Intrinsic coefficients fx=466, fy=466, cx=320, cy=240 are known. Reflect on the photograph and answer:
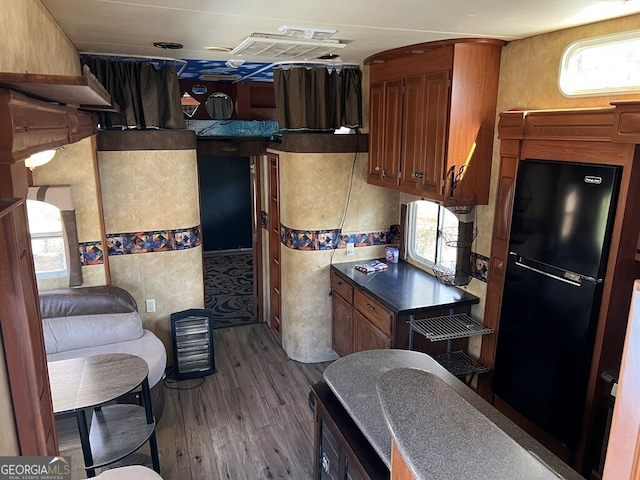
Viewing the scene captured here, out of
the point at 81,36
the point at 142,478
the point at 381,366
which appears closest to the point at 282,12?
the point at 81,36

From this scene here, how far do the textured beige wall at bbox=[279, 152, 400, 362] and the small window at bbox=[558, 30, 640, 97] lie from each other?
1.97 meters

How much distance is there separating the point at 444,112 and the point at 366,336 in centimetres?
178

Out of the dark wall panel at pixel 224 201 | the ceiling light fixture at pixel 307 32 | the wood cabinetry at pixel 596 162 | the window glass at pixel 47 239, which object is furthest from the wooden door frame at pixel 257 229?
the wood cabinetry at pixel 596 162

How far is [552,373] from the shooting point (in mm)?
2535

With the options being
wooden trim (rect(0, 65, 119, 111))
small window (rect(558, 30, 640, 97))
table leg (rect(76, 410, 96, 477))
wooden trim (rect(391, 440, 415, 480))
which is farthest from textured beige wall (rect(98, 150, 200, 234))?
wooden trim (rect(391, 440, 415, 480))

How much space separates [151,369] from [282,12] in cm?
254

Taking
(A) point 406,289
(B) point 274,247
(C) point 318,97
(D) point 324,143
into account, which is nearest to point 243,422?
(A) point 406,289

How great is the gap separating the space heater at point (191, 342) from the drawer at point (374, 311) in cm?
135

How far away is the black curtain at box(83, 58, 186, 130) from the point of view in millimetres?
3652

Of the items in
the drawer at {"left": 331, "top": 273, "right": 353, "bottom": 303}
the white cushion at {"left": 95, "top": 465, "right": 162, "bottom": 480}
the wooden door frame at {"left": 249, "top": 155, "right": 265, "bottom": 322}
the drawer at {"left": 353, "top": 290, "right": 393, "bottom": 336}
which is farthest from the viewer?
the wooden door frame at {"left": 249, "top": 155, "right": 265, "bottom": 322}

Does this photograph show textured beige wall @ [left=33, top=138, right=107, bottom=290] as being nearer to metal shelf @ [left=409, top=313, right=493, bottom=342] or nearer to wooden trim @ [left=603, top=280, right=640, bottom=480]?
metal shelf @ [left=409, top=313, right=493, bottom=342]

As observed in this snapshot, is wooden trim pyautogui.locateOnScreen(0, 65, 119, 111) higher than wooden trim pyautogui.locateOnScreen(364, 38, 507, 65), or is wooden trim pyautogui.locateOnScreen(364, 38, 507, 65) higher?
wooden trim pyautogui.locateOnScreen(364, 38, 507, 65)

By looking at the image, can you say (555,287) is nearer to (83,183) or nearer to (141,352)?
(141,352)

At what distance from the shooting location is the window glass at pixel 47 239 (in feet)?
11.7
